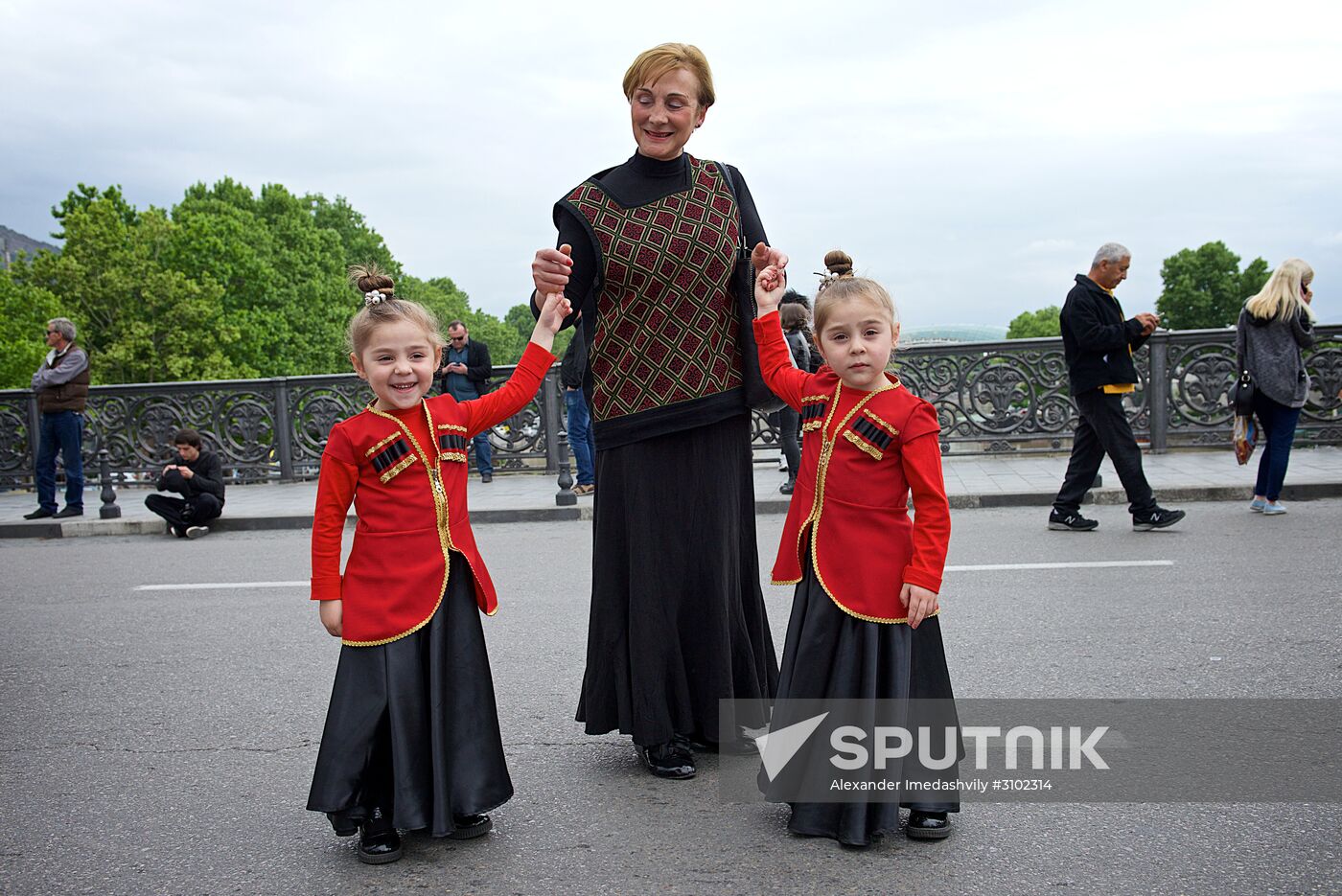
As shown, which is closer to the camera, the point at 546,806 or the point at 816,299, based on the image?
the point at 816,299

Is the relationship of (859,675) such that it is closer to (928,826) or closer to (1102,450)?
(928,826)

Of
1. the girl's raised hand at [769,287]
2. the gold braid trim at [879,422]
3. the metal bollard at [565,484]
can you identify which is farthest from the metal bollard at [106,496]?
the gold braid trim at [879,422]

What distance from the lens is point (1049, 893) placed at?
2943 mm

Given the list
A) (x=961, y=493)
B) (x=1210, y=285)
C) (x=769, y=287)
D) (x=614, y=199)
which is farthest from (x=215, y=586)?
(x=1210, y=285)

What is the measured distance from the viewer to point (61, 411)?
1192 cm

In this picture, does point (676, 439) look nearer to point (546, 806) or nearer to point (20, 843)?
point (546, 806)

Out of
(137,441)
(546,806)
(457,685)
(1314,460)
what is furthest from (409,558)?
(137,441)

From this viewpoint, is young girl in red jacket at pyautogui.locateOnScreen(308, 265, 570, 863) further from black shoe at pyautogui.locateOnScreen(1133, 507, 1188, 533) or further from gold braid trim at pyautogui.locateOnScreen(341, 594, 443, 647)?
black shoe at pyautogui.locateOnScreen(1133, 507, 1188, 533)

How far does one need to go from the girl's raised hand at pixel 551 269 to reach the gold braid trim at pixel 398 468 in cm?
67

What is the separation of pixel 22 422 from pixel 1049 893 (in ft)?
52.0

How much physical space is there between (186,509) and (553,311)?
29.0ft

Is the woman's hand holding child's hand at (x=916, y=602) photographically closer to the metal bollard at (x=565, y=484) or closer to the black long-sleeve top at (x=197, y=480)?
the metal bollard at (x=565, y=484)

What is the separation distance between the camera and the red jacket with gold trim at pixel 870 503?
317cm

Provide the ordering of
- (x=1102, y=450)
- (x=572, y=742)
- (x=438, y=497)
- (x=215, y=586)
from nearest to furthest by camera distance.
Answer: (x=438, y=497)
(x=572, y=742)
(x=215, y=586)
(x=1102, y=450)
